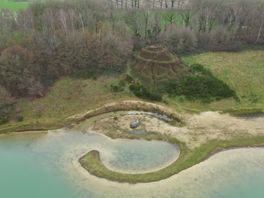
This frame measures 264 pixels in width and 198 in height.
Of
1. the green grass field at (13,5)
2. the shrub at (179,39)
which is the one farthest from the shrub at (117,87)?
the green grass field at (13,5)

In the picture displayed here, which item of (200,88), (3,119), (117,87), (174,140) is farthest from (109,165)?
(200,88)

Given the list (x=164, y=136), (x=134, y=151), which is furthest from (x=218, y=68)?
(x=134, y=151)

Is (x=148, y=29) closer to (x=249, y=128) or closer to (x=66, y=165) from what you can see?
(x=249, y=128)

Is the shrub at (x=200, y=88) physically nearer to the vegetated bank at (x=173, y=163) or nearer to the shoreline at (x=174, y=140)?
the shoreline at (x=174, y=140)

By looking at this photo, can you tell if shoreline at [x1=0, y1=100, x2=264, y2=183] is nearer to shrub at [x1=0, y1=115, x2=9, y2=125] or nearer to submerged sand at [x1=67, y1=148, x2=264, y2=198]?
submerged sand at [x1=67, y1=148, x2=264, y2=198]

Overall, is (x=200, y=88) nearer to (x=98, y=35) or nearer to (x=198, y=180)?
(x=198, y=180)

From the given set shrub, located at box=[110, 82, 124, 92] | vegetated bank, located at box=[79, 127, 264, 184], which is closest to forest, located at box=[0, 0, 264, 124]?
shrub, located at box=[110, 82, 124, 92]

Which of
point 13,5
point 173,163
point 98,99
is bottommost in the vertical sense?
point 173,163
